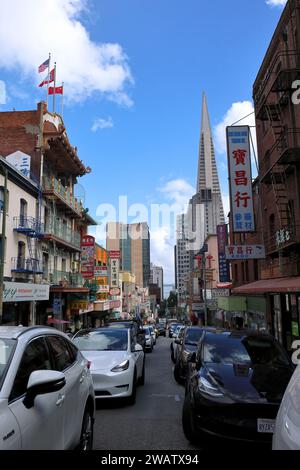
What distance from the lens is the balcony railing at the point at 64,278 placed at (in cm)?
2834

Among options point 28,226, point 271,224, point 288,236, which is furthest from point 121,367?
point 28,226

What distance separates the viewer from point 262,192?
23.5 meters

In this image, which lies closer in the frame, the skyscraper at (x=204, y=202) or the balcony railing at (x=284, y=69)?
the balcony railing at (x=284, y=69)

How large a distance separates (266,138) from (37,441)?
69.7ft

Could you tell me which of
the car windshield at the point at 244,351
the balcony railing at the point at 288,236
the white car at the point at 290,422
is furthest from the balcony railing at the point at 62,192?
the white car at the point at 290,422

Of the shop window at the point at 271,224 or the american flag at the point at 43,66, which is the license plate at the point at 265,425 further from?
the american flag at the point at 43,66

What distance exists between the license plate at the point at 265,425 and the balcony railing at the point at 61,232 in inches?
863

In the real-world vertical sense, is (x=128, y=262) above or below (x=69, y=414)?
above

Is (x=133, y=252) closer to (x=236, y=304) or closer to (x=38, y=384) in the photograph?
(x=236, y=304)

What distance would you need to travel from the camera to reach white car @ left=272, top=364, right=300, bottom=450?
106 inches

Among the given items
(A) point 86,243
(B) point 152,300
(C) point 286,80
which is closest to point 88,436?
(C) point 286,80

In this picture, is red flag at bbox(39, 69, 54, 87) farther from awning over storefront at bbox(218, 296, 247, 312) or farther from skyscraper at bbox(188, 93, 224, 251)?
skyscraper at bbox(188, 93, 224, 251)

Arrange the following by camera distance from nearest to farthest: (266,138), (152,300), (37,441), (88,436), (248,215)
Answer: (37,441) < (88,436) < (248,215) < (266,138) < (152,300)
